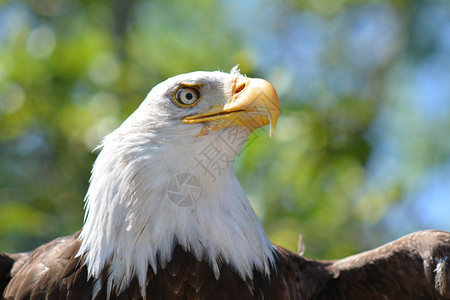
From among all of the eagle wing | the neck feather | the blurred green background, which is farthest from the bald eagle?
the blurred green background

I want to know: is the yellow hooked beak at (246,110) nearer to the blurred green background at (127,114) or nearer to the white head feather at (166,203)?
the white head feather at (166,203)

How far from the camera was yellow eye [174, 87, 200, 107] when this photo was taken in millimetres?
2830

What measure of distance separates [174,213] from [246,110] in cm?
61

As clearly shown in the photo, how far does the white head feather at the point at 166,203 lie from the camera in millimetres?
2703

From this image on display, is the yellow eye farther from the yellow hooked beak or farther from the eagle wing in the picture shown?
the eagle wing

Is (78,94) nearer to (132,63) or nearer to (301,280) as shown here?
(132,63)

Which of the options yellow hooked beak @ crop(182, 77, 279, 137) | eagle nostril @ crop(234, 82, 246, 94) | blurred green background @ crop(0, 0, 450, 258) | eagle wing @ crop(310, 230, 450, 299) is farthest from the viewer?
blurred green background @ crop(0, 0, 450, 258)

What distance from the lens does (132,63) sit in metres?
7.62

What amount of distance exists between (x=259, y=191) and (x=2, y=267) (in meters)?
3.17

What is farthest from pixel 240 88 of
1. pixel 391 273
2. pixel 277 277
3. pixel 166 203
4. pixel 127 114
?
pixel 127 114

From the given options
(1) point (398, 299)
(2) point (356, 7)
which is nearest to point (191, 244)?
(1) point (398, 299)

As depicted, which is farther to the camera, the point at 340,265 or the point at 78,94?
the point at 78,94

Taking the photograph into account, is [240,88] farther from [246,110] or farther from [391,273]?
[391,273]

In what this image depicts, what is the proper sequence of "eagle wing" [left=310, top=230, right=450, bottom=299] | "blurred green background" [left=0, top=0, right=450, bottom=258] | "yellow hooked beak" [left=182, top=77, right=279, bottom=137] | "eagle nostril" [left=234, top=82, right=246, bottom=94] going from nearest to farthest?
"yellow hooked beak" [left=182, top=77, right=279, bottom=137]
"eagle nostril" [left=234, top=82, right=246, bottom=94]
"eagle wing" [left=310, top=230, right=450, bottom=299]
"blurred green background" [left=0, top=0, right=450, bottom=258]
